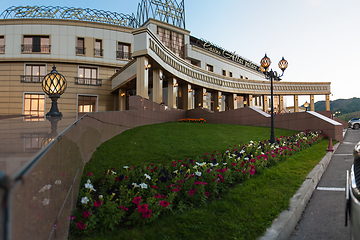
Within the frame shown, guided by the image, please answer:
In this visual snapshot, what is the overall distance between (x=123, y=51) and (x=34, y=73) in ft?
36.6

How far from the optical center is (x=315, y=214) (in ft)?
15.0

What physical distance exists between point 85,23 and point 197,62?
1764 centimetres

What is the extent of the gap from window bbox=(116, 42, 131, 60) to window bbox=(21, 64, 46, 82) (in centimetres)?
918

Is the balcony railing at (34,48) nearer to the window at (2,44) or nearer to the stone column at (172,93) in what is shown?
the window at (2,44)

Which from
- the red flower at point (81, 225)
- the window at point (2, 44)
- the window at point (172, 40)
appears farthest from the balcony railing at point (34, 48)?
the red flower at point (81, 225)

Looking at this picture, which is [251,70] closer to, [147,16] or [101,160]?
[147,16]

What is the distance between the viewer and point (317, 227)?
408 cm

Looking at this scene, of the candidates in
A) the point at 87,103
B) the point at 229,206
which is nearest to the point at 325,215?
the point at 229,206

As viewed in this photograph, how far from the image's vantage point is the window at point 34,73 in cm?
2850

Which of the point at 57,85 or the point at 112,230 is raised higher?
the point at 57,85

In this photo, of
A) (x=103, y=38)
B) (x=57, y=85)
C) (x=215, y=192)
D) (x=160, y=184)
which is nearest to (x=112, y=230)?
(x=160, y=184)

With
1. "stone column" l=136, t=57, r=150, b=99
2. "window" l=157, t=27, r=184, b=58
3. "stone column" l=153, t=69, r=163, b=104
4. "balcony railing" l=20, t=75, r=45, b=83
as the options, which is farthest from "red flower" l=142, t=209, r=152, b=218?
"window" l=157, t=27, r=184, b=58

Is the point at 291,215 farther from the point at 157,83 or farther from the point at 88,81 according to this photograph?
the point at 88,81

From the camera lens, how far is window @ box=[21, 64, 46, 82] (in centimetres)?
2850
